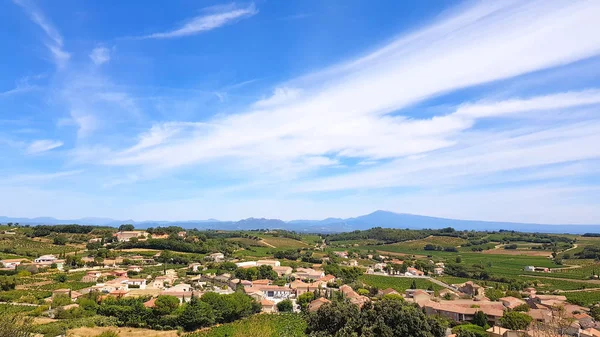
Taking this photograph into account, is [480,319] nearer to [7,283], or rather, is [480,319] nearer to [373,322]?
[373,322]

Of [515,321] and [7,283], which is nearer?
[515,321]

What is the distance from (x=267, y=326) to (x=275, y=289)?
61.7 feet

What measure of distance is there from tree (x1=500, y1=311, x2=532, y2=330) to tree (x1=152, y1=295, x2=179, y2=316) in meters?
28.2

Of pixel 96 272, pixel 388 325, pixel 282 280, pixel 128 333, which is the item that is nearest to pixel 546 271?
pixel 282 280

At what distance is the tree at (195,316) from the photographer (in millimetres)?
33812

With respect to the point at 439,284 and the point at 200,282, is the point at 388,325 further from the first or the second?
the point at 439,284

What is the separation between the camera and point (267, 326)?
31.0 m

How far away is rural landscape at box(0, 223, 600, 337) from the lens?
90.7 feet

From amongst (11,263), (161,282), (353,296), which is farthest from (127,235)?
(353,296)

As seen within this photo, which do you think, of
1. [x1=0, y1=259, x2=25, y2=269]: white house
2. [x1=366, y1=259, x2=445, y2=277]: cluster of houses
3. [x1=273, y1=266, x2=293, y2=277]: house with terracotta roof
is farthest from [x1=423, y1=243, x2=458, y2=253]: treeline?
[x1=0, y1=259, x2=25, y2=269]: white house

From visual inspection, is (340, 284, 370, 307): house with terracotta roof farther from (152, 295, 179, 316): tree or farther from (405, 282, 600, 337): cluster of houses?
(152, 295, 179, 316): tree

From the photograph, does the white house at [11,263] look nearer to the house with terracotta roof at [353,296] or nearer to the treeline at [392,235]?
the house with terracotta roof at [353,296]

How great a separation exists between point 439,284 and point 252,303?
3291 cm

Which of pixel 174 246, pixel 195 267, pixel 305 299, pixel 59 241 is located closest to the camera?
pixel 305 299
